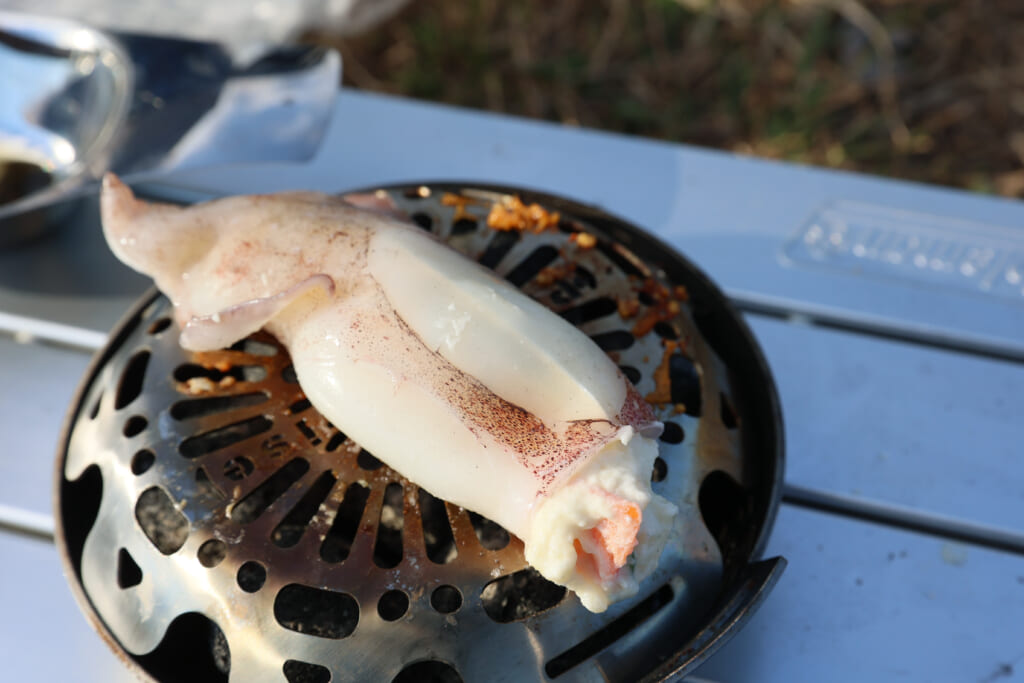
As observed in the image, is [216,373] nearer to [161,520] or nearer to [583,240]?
[161,520]

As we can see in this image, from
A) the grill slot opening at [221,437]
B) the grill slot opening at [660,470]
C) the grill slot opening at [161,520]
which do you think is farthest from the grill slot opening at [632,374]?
the grill slot opening at [161,520]

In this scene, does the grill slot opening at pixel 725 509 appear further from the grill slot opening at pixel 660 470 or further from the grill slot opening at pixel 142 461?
the grill slot opening at pixel 142 461

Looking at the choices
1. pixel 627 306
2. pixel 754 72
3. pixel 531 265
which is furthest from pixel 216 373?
pixel 754 72

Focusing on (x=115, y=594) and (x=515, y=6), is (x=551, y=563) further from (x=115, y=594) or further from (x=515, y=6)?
(x=515, y=6)

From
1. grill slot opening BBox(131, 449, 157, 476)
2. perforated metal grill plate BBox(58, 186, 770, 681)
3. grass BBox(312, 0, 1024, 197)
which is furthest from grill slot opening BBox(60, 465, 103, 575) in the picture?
grass BBox(312, 0, 1024, 197)

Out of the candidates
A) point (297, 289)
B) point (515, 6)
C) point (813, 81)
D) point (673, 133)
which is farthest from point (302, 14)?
point (297, 289)

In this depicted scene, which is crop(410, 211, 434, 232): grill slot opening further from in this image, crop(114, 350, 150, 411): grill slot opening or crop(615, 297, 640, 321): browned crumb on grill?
crop(114, 350, 150, 411): grill slot opening

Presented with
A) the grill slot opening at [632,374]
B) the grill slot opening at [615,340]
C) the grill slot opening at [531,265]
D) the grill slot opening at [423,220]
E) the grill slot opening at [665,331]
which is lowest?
the grill slot opening at [632,374]
